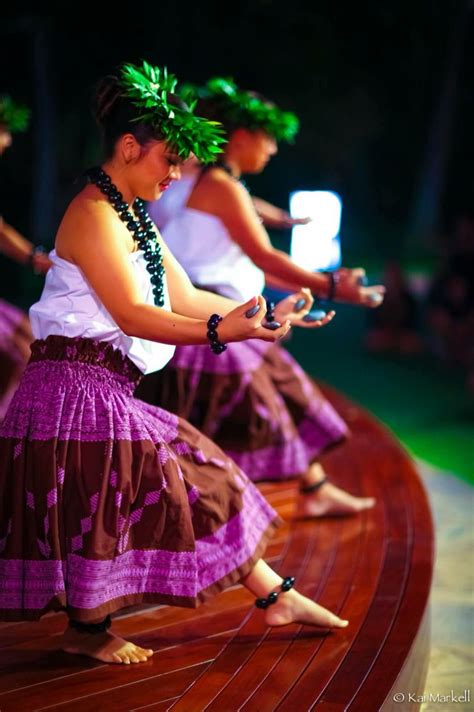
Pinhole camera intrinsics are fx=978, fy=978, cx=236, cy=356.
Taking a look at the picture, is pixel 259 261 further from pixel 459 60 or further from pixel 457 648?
pixel 459 60

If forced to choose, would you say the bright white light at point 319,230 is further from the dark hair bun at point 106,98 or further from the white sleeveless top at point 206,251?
the dark hair bun at point 106,98

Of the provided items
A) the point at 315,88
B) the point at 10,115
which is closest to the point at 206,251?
the point at 10,115

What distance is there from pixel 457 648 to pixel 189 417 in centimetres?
111

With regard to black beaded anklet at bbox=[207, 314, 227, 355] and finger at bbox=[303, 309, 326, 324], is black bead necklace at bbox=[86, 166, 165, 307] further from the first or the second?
finger at bbox=[303, 309, 326, 324]

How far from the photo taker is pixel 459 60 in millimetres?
8203

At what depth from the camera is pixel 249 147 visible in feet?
10.9

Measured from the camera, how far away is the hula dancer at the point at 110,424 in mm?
2271

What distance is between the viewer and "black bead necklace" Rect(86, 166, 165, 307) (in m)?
2.33

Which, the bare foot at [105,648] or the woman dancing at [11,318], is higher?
the woman dancing at [11,318]

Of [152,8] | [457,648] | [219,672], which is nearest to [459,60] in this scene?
[152,8]

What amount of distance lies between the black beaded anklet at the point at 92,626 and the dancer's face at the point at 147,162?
109 cm

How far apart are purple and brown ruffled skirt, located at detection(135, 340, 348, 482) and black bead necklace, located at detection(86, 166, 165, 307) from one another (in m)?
0.88

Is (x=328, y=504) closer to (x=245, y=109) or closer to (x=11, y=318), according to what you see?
(x=245, y=109)

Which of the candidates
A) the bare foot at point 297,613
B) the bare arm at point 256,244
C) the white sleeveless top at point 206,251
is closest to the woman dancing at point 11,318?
the white sleeveless top at point 206,251
